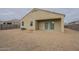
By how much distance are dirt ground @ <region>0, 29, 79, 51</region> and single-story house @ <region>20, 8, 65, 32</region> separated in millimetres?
84

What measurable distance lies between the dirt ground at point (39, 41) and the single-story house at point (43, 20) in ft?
0.27

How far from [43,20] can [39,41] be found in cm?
33

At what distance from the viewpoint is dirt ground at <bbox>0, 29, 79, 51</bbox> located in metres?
2.72

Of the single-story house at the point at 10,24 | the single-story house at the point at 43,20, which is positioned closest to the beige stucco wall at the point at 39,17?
the single-story house at the point at 43,20

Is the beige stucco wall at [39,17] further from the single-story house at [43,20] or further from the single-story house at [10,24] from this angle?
the single-story house at [10,24]

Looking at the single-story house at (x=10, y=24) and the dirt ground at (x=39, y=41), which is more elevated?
the single-story house at (x=10, y=24)

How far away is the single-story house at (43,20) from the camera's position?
2764mm

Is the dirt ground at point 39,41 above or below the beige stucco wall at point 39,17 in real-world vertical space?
below

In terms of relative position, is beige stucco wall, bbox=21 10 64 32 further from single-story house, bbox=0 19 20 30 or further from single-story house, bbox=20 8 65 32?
single-story house, bbox=0 19 20 30

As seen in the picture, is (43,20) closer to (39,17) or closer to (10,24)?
(39,17)

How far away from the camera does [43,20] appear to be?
2.81 meters
